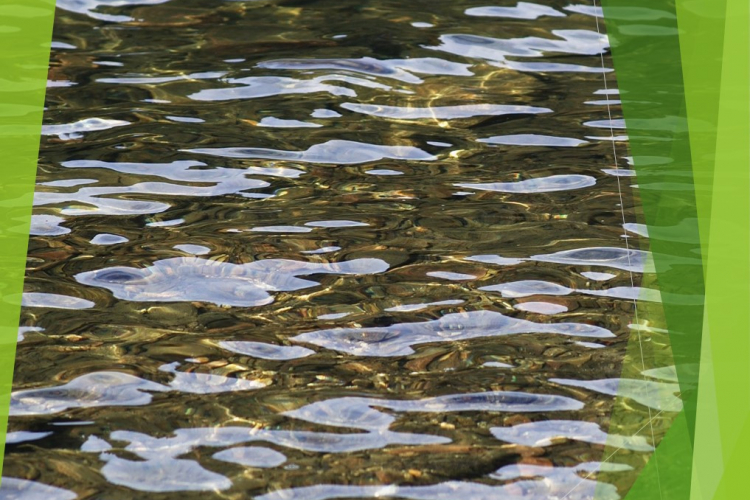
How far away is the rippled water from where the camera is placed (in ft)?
9.50

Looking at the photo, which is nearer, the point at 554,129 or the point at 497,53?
the point at 554,129

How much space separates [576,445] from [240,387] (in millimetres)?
1071

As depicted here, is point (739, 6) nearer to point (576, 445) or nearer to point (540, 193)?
point (576, 445)

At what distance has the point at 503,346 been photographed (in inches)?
137

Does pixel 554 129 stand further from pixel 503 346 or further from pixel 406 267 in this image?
pixel 503 346

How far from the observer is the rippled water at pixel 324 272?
289cm

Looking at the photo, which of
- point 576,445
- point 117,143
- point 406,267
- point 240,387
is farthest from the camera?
point 117,143

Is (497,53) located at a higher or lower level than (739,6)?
lower

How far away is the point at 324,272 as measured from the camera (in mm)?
3947

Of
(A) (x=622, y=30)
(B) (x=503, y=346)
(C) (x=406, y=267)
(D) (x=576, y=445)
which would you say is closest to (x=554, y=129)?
(A) (x=622, y=30)

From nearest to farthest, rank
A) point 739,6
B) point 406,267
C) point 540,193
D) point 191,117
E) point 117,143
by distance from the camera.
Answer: point 739,6
point 406,267
point 540,193
point 117,143
point 191,117

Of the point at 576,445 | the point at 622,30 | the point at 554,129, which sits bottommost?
the point at 576,445

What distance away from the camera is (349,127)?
538 centimetres

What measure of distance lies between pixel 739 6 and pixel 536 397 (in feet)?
4.40
